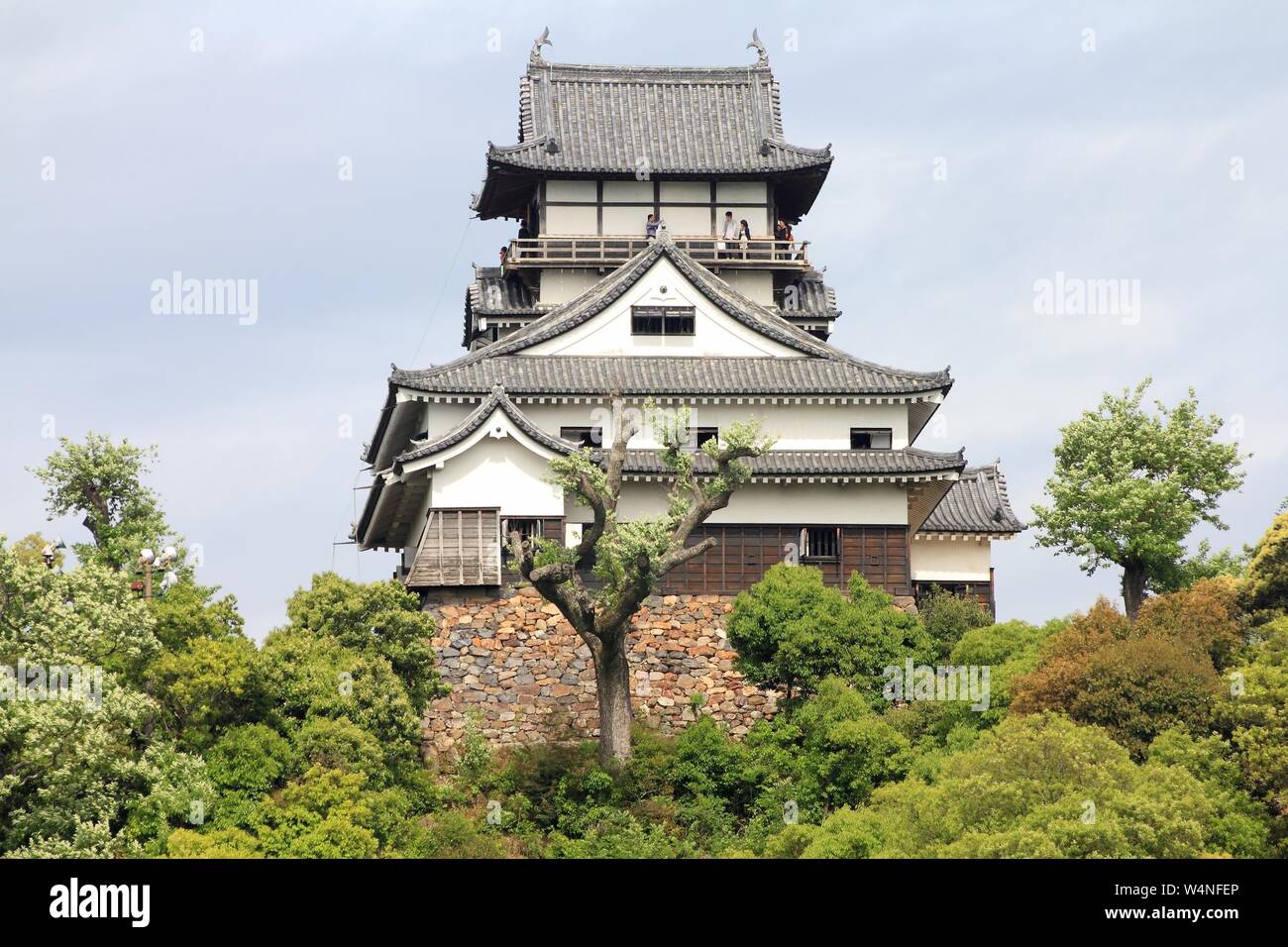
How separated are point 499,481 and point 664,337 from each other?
6.77 m

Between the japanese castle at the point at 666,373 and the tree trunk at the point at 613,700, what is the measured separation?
15.6ft

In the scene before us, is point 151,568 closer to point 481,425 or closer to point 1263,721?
point 481,425

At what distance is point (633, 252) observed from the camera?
5400 centimetres

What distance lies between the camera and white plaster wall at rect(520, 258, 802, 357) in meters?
48.6

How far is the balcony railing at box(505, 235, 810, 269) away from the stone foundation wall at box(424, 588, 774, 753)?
12271 millimetres

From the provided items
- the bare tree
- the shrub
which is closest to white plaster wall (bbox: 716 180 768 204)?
the bare tree

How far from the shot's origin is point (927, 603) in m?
48.2

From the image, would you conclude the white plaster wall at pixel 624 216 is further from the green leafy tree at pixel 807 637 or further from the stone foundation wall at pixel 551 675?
the green leafy tree at pixel 807 637

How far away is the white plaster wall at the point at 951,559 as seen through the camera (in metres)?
55.6

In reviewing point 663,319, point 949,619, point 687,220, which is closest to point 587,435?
point 663,319

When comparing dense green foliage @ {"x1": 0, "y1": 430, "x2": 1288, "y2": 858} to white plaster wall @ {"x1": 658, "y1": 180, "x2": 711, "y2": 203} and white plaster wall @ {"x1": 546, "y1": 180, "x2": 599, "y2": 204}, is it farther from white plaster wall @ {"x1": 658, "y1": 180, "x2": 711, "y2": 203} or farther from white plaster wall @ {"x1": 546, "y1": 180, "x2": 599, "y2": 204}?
white plaster wall @ {"x1": 546, "y1": 180, "x2": 599, "y2": 204}

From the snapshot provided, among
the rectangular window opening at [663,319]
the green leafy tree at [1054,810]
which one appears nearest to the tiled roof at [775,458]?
the rectangular window opening at [663,319]
